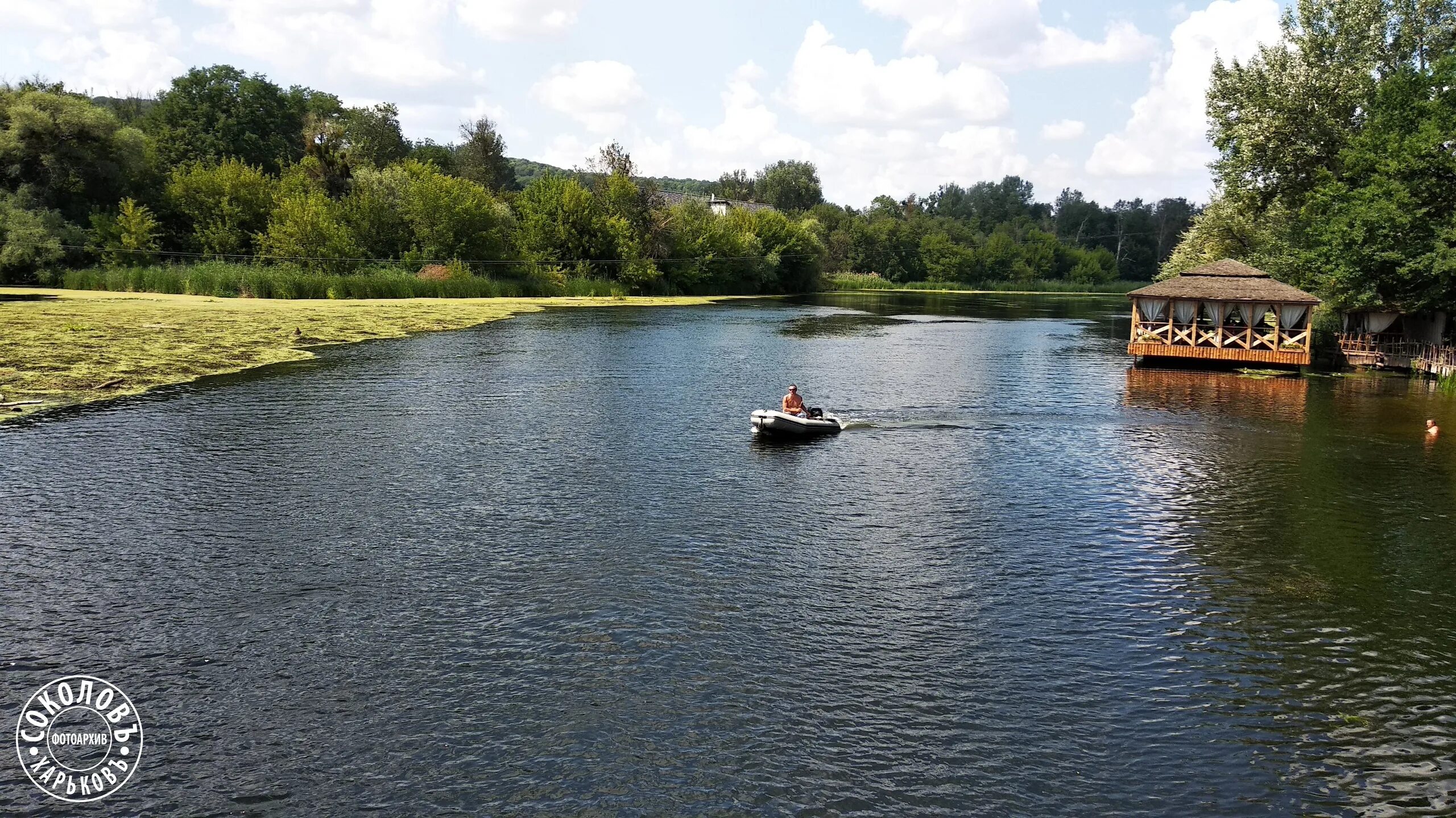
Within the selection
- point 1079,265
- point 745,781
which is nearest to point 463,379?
point 745,781

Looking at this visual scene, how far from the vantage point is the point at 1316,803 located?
10.7m

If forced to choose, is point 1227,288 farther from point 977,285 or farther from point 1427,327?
point 977,285

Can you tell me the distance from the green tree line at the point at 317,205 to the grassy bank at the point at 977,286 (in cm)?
967

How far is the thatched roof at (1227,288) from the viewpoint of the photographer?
1871 inches

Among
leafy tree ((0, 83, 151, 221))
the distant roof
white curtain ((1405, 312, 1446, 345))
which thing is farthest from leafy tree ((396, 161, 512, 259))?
white curtain ((1405, 312, 1446, 345))

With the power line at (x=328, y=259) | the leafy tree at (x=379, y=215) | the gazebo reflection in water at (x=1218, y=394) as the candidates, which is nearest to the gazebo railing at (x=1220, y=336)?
the gazebo reflection in water at (x=1218, y=394)

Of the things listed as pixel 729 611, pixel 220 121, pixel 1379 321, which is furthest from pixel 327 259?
pixel 729 611

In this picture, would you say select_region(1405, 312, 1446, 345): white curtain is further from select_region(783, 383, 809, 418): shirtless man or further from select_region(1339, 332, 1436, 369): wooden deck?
select_region(783, 383, 809, 418): shirtless man

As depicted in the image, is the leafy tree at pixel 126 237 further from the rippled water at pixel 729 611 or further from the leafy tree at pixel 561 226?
the rippled water at pixel 729 611

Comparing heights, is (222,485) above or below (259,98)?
below

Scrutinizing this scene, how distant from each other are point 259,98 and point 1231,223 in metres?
118

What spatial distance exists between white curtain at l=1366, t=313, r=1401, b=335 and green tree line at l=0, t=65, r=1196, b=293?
76320 mm

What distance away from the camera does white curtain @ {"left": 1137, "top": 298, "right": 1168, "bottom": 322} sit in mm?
52062

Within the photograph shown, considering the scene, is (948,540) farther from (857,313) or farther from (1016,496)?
(857,313)
